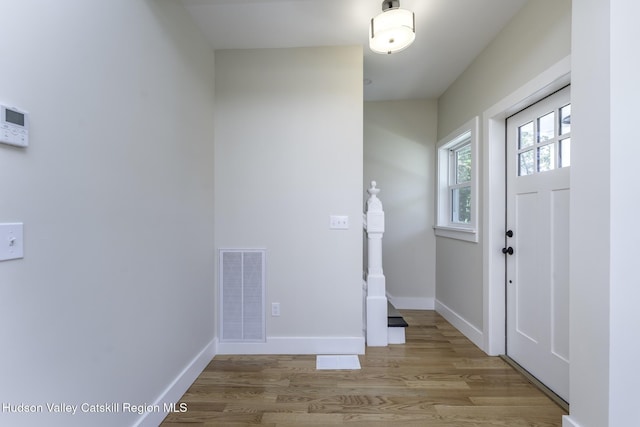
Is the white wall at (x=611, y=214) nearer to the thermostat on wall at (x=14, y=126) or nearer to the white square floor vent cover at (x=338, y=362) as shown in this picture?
the white square floor vent cover at (x=338, y=362)

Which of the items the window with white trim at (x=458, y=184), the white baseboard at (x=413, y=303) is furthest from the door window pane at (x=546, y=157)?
the white baseboard at (x=413, y=303)

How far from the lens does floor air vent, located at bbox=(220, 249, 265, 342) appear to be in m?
2.44

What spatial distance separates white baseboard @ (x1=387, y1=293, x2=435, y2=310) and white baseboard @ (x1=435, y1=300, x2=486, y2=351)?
94 mm

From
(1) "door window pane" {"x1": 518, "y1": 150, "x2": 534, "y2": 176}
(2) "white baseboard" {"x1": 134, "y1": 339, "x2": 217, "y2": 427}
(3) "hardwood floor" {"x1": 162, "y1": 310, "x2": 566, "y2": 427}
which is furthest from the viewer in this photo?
(1) "door window pane" {"x1": 518, "y1": 150, "x2": 534, "y2": 176}

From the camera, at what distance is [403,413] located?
1.70m

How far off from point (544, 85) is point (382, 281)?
1834 millimetres

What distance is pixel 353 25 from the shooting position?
7.00ft

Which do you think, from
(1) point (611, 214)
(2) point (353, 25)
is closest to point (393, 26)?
(2) point (353, 25)

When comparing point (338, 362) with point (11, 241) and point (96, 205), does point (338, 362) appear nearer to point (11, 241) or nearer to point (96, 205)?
point (96, 205)

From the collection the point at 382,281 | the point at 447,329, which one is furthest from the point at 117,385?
the point at 447,329

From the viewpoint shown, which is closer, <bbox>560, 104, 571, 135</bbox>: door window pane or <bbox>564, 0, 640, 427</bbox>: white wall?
<bbox>564, 0, 640, 427</bbox>: white wall

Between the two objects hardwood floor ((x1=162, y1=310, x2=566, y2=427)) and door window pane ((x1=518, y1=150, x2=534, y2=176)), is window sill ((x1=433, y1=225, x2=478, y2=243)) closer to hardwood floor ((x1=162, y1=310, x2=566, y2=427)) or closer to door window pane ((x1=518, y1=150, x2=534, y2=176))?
door window pane ((x1=518, y1=150, x2=534, y2=176))

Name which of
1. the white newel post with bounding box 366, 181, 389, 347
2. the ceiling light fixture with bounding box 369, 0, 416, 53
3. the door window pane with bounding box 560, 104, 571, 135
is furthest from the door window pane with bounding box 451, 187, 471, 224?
the ceiling light fixture with bounding box 369, 0, 416, 53

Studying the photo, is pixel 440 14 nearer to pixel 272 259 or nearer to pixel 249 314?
pixel 272 259
